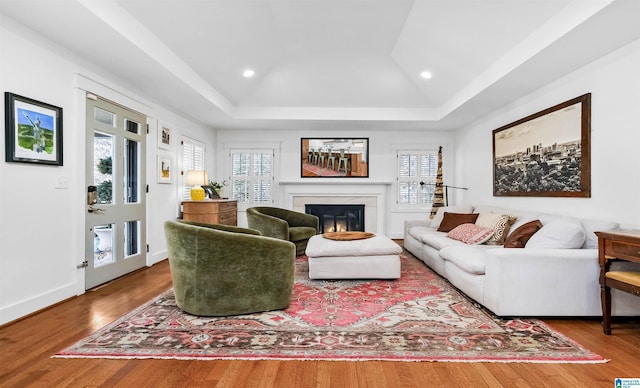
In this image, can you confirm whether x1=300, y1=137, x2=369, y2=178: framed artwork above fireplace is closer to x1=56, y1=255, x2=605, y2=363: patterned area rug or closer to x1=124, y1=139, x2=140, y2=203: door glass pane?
x1=124, y1=139, x2=140, y2=203: door glass pane

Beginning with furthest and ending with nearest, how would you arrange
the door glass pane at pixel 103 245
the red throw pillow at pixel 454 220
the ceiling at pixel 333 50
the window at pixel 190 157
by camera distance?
1. the window at pixel 190 157
2. the red throw pillow at pixel 454 220
3. the door glass pane at pixel 103 245
4. the ceiling at pixel 333 50

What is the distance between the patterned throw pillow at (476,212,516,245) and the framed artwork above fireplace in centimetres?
325

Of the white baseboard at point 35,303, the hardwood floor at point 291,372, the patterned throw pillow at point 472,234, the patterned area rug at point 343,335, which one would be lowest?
the hardwood floor at point 291,372

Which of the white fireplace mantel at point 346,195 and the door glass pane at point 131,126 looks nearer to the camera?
the door glass pane at point 131,126

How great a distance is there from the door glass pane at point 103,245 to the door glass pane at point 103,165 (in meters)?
0.30

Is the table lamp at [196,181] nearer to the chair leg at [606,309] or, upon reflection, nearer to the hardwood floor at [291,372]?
the hardwood floor at [291,372]

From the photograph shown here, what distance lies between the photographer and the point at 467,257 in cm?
329

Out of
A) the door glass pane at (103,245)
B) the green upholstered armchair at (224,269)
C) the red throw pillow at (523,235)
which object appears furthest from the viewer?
the door glass pane at (103,245)

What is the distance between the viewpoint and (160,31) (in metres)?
3.52

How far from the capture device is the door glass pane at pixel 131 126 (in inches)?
167

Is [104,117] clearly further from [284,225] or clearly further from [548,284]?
[548,284]

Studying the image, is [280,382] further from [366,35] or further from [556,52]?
[366,35]

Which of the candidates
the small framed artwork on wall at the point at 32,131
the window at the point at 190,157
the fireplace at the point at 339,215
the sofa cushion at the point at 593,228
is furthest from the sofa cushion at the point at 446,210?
the small framed artwork on wall at the point at 32,131

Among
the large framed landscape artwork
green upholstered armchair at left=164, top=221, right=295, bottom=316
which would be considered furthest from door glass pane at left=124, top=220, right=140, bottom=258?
the large framed landscape artwork
